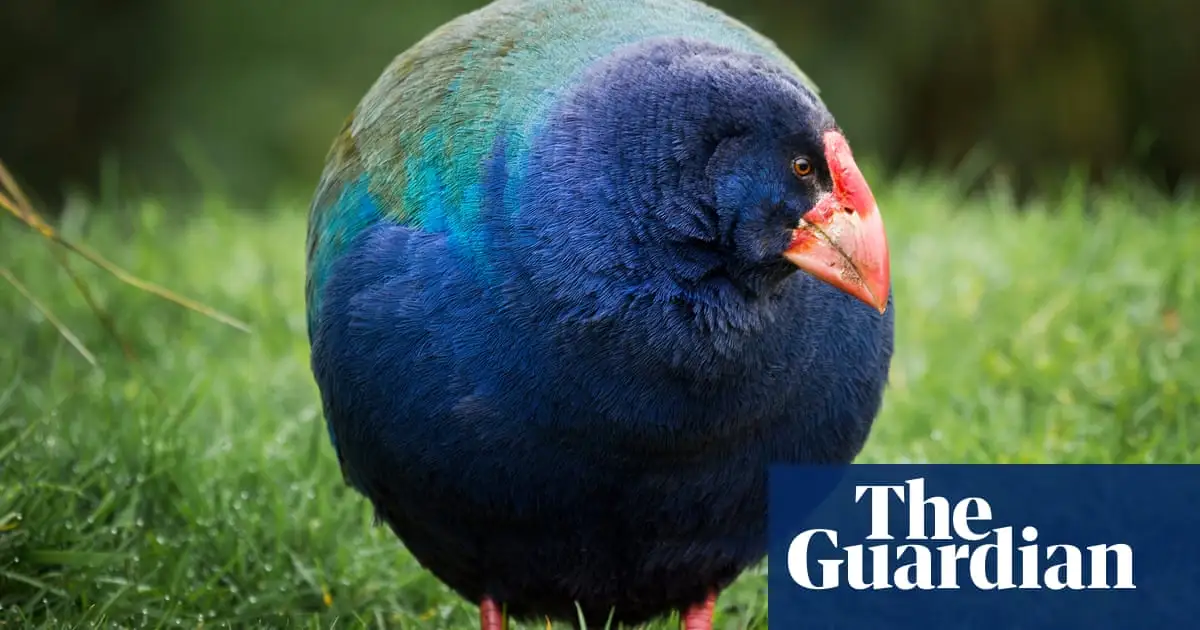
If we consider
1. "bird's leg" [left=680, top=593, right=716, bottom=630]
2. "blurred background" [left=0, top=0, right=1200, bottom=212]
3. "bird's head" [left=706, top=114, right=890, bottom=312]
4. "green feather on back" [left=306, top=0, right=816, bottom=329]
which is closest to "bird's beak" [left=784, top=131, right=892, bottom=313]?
"bird's head" [left=706, top=114, right=890, bottom=312]

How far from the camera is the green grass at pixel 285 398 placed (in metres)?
2.85

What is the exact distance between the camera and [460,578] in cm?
264

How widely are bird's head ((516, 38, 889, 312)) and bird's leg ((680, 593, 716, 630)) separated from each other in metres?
0.69

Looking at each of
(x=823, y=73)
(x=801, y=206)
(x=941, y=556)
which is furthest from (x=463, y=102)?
(x=823, y=73)

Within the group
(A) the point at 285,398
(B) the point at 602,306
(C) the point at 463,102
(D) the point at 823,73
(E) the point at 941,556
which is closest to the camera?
(B) the point at 602,306

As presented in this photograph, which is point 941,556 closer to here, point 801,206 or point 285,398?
point 801,206

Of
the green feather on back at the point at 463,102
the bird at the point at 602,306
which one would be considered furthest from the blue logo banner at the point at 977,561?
the green feather on back at the point at 463,102

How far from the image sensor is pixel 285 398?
3770 mm

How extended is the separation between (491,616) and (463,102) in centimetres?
89

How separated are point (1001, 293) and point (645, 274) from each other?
Result: 2.09 m

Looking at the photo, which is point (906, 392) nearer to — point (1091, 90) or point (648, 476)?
point (648, 476)

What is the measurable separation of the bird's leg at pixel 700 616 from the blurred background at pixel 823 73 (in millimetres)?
3135

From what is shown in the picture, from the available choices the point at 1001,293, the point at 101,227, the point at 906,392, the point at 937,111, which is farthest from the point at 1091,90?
the point at 101,227

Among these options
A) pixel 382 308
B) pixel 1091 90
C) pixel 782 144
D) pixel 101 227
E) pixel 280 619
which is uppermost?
pixel 1091 90
